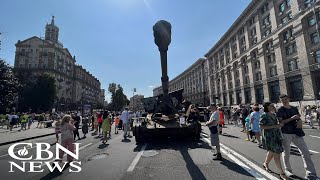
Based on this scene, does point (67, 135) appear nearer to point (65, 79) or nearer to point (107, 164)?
point (107, 164)

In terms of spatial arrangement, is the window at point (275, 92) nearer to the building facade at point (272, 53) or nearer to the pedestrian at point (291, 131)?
the building facade at point (272, 53)

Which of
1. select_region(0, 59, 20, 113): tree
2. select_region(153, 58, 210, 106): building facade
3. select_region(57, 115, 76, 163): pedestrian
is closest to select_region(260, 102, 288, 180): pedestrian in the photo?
select_region(57, 115, 76, 163): pedestrian

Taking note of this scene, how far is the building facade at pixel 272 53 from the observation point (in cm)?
2958

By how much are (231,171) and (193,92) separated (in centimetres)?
8675

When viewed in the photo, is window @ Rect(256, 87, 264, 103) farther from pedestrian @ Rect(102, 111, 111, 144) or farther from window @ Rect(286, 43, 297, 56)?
pedestrian @ Rect(102, 111, 111, 144)

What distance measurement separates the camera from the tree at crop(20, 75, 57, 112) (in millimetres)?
53906

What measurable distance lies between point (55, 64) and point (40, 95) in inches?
885

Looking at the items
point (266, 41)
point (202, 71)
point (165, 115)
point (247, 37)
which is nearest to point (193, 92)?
point (202, 71)

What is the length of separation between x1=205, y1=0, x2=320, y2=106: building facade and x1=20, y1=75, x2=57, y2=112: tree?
46095 mm

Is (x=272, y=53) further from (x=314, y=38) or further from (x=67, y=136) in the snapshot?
(x=67, y=136)

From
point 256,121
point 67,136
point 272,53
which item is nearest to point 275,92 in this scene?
point 272,53

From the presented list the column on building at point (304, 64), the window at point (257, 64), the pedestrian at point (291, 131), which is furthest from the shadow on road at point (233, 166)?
the window at point (257, 64)

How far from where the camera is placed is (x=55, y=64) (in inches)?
2857

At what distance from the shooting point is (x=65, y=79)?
258ft
